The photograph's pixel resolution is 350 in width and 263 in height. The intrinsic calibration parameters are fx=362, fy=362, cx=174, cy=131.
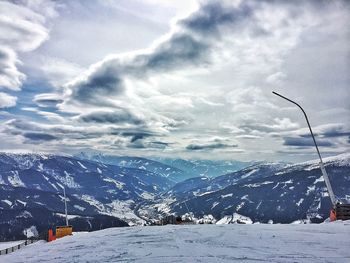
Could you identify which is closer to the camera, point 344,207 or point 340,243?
point 340,243

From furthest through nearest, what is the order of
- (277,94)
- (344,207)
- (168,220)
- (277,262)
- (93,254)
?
(168,220) → (277,94) → (344,207) → (93,254) → (277,262)

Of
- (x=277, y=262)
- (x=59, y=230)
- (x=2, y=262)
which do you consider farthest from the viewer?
(x=59, y=230)

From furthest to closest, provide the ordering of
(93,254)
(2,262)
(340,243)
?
(2,262) → (93,254) → (340,243)

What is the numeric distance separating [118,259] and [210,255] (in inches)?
152

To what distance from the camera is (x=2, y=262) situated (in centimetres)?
1897

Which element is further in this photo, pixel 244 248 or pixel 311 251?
pixel 244 248

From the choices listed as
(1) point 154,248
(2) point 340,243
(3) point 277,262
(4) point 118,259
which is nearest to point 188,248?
(1) point 154,248

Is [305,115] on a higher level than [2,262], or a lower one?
higher

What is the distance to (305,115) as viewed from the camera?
34.6m

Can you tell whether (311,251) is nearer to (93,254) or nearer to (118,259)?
(118,259)

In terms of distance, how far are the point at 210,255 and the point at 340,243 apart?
20.7 feet

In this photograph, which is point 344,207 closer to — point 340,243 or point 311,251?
point 340,243

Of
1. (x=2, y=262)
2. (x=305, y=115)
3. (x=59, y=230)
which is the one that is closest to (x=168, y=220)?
(x=59, y=230)

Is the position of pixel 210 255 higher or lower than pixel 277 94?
lower
